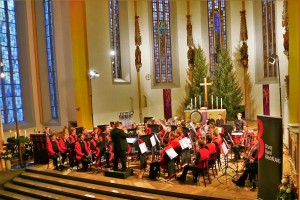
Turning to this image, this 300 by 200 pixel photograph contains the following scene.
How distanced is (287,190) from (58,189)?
711 cm

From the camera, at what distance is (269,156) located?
5883 millimetres

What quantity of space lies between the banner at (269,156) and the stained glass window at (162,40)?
14189mm

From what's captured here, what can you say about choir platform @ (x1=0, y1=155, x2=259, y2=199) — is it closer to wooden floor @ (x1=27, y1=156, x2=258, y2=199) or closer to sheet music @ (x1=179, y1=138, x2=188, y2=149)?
wooden floor @ (x1=27, y1=156, x2=258, y2=199)

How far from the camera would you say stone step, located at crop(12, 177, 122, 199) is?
902cm

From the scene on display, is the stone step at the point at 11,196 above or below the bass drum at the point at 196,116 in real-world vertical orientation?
below

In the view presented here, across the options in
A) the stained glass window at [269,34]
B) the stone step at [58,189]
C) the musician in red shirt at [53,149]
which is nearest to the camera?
the stone step at [58,189]

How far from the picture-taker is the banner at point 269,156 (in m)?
5.64

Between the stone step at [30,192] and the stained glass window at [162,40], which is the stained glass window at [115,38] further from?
the stone step at [30,192]

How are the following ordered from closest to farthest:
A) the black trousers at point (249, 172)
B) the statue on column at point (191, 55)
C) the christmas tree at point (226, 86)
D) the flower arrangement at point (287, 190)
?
the flower arrangement at point (287, 190), the black trousers at point (249, 172), the christmas tree at point (226, 86), the statue on column at point (191, 55)

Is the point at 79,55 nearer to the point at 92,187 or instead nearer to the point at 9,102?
the point at 9,102

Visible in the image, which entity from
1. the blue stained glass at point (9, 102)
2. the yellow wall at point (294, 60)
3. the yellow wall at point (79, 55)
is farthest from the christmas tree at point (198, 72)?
the blue stained glass at point (9, 102)

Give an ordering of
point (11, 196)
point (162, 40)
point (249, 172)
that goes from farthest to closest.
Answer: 1. point (162, 40)
2. point (11, 196)
3. point (249, 172)

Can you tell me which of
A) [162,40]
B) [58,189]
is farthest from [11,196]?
[162,40]

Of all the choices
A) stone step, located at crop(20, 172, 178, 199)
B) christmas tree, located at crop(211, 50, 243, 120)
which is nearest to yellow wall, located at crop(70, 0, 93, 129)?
stone step, located at crop(20, 172, 178, 199)
